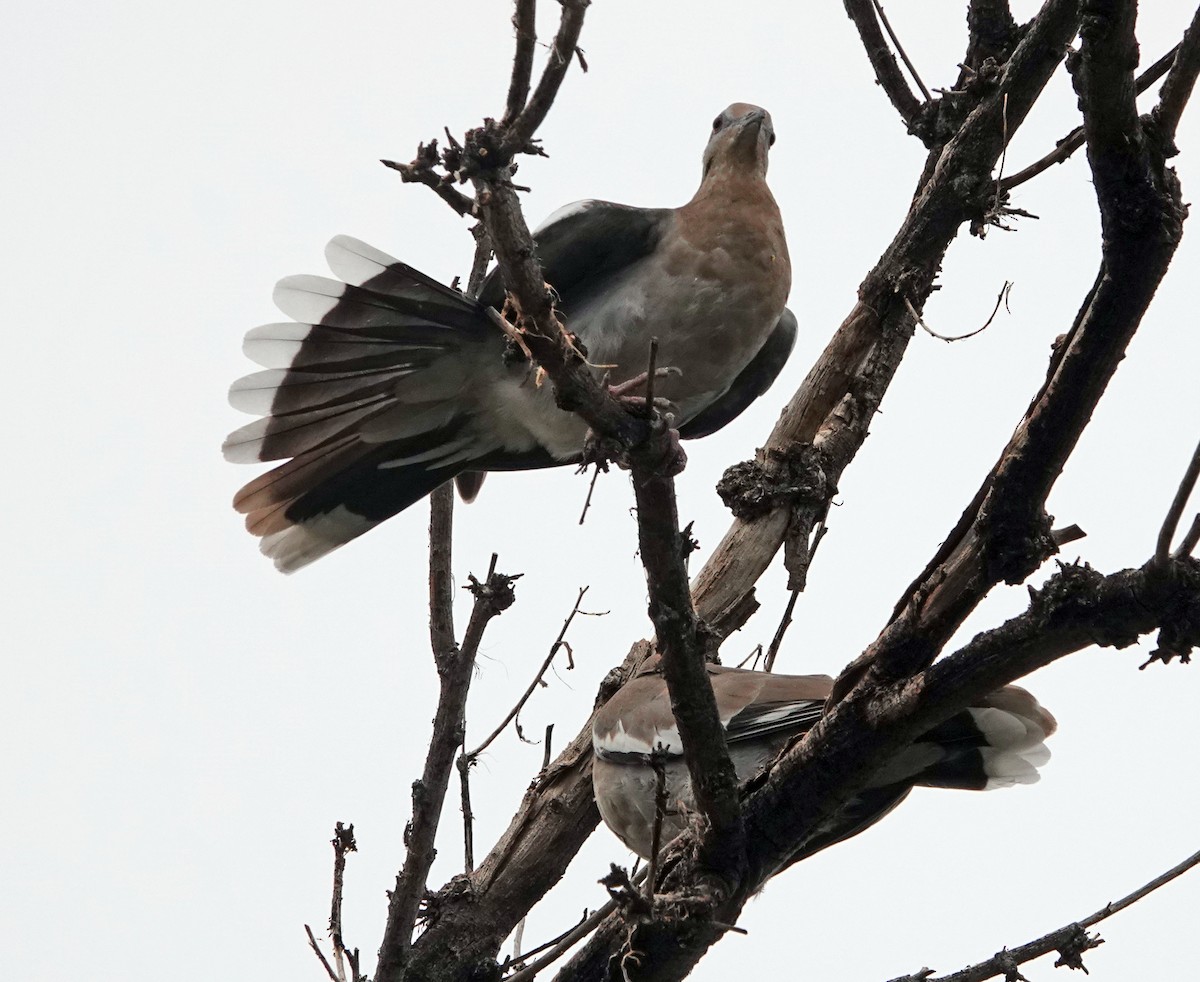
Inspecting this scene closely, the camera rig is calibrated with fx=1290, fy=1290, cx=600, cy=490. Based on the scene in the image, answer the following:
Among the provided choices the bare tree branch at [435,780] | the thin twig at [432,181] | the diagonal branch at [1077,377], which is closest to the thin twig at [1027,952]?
the diagonal branch at [1077,377]

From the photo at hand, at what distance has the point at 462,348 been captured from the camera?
3.82 m

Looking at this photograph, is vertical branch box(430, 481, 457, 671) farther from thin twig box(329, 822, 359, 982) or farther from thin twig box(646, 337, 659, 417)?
thin twig box(646, 337, 659, 417)

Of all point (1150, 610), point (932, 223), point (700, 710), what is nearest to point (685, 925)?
point (700, 710)

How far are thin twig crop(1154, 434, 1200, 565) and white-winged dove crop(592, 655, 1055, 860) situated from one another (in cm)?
76

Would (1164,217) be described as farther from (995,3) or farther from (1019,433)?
(995,3)

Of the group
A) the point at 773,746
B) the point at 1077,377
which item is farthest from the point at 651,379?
the point at 773,746

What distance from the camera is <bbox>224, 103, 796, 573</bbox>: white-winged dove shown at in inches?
146

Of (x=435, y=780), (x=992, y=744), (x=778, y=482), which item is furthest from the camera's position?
(x=778, y=482)

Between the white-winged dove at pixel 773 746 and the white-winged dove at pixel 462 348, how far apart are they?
3.10 ft

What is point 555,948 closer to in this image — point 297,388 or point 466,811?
point 466,811

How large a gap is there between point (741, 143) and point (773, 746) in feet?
6.72

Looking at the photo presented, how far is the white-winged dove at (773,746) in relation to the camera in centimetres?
258

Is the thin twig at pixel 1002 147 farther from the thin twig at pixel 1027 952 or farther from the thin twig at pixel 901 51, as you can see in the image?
the thin twig at pixel 1027 952

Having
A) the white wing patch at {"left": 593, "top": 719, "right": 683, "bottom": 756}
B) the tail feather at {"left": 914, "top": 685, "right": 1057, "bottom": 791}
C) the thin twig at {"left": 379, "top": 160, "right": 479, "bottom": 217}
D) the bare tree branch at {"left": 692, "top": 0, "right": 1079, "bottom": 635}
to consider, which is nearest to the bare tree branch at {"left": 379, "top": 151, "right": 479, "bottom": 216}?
the thin twig at {"left": 379, "top": 160, "right": 479, "bottom": 217}
